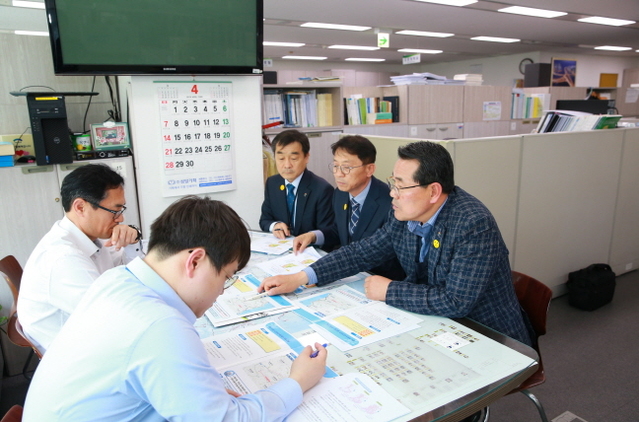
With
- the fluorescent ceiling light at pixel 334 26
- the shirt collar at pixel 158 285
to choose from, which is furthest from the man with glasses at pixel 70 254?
the fluorescent ceiling light at pixel 334 26

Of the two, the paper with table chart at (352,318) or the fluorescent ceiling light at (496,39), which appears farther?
the fluorescent ceiling light at (496,39)

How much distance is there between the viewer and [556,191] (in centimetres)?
339

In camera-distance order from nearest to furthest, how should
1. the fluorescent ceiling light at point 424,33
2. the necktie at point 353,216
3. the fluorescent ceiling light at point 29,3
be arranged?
the necktie at point 353,216, the fluorescent ceiling light at point 29,3, the fluorescent ceiling light at point 424,33

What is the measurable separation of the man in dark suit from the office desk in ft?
4.70

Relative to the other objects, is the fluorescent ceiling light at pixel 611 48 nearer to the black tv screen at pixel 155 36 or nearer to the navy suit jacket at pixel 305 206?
the navy suit jacket at pixel 305 206

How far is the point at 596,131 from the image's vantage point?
347cm

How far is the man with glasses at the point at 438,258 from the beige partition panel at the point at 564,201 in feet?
5.73

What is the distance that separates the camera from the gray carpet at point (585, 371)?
7.36ft

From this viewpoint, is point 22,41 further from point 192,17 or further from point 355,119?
point 355,119

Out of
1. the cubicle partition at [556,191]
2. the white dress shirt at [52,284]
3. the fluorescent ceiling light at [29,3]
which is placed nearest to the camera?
the white dress shirt at [52,284]

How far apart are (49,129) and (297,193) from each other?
4.80 feet

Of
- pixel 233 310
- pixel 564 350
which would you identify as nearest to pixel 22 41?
pixel 233 310

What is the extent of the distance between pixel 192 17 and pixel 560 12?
22.7 feet

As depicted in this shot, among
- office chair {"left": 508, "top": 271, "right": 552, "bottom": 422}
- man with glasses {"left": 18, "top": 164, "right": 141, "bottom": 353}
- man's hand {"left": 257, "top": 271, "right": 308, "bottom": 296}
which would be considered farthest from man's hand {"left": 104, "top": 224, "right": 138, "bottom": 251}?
office chair {"left": 508, "top": 271, "right": 552, "bottom": 422}
